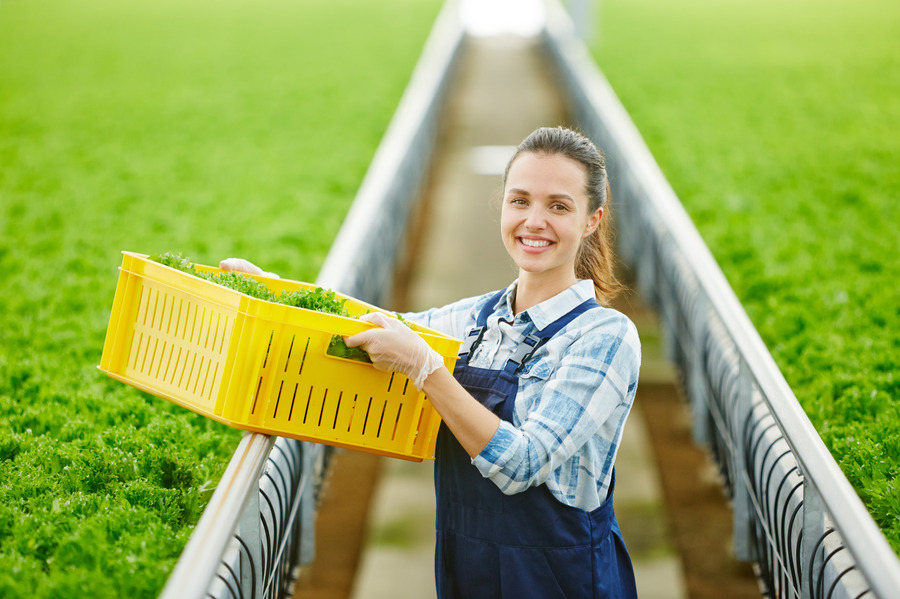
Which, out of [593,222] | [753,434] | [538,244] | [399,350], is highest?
[593,222]

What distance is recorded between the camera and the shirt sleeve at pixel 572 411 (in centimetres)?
206

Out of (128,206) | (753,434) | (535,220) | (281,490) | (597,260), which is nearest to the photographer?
(535,220)

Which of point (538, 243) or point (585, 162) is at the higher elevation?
point (585, 162)

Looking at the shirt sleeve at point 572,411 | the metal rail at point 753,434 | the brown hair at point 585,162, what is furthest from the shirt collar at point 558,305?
the metal rail at point 753,434

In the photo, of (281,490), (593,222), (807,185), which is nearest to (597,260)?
(593,222)

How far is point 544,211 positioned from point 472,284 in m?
5.32

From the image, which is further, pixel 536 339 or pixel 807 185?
pixel 807 185

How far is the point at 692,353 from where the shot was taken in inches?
187

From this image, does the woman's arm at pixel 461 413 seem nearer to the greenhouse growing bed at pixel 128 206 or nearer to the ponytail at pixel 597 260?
the ponytail at pixel 597 260

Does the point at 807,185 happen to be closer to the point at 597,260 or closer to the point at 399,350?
the point at 597,260

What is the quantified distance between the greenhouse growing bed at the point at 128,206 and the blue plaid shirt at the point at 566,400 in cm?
101

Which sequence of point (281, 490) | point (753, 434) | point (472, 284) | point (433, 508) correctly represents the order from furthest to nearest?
point (472, 284), point (433, 508), point (753, 434), point (281, 490)

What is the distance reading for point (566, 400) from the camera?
2125 mm

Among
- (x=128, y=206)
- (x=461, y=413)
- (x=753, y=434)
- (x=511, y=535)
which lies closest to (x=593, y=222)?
(x=461, y=413)
